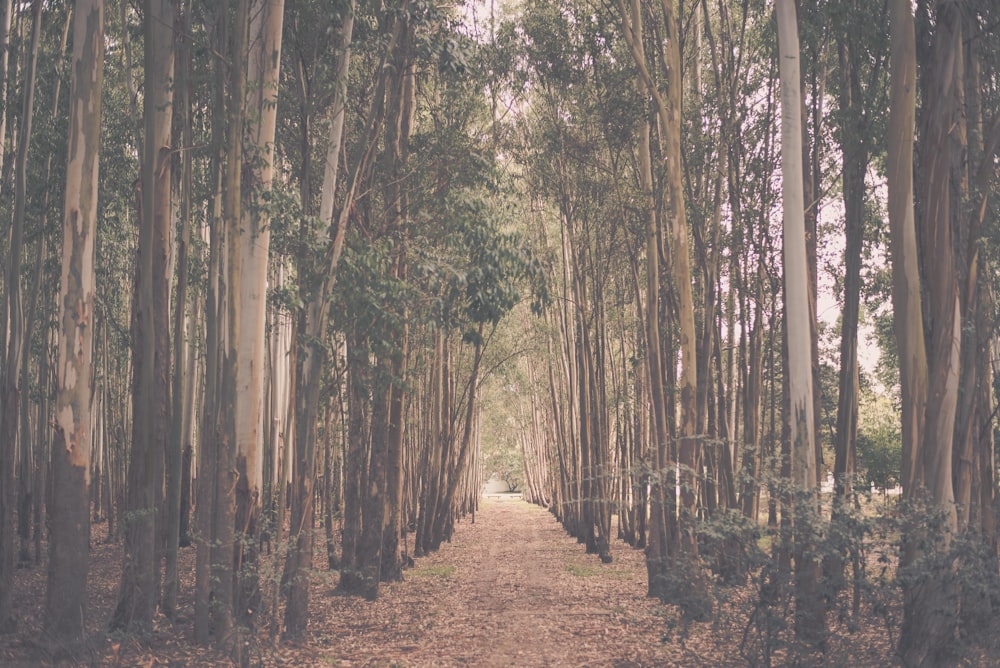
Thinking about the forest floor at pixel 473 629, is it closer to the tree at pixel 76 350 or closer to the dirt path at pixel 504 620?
the dirt path at pixel 504 620

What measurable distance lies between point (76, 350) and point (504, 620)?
21.4ft

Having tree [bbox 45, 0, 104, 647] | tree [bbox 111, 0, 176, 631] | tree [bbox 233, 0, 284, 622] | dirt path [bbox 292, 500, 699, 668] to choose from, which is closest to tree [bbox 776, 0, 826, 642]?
dirt path [bbox 292, 500, 699, 668]

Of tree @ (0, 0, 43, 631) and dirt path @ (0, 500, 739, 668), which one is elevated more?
tree @ (0, 0, 43, 631)

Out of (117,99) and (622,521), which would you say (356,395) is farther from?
(622,521)

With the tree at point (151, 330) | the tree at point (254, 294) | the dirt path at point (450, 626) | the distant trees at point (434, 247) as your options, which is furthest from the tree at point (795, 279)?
the tree at point (151, 330)

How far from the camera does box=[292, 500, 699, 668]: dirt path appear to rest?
941 centimetres

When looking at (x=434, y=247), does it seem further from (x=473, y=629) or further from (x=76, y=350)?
(x=76, y=350)

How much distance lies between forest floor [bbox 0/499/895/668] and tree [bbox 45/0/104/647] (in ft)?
1.76

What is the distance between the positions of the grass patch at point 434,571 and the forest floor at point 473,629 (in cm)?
4

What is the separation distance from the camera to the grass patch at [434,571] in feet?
56.5

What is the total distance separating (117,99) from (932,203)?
12.9 meters

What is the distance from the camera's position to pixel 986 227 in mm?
A: 10477

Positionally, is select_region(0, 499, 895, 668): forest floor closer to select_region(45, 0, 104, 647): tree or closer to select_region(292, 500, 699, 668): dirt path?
select_region(292, 500, 699, 668): dirt path

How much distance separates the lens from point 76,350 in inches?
327
